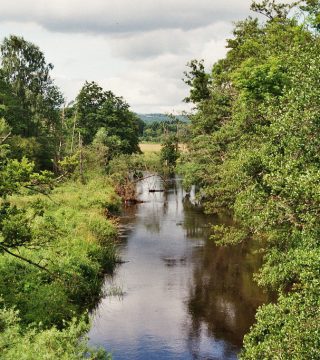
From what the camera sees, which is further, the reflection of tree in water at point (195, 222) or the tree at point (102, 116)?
the tree at point (102, 116)

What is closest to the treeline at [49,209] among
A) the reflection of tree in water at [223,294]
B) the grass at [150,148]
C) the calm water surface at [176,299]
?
the calm water surface at [176,299]

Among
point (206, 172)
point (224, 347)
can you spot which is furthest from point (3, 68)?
point (224, 347)

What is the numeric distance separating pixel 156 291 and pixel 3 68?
4409 centimetres

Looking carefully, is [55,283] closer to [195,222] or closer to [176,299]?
[176,299]

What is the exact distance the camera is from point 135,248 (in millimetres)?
35312

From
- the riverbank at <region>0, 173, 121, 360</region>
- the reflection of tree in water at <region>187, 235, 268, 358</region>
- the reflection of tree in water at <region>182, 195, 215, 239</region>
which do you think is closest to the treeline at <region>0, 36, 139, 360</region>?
the riverbank at <region>0, 173, 121, 360</region>

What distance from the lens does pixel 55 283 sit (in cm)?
2245

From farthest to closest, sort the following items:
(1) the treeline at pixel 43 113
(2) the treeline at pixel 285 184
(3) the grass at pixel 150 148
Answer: (3) the grass at pixel 150 148 → (1) the treeline at pixel 43 113 → (2) the treeline at pixel 285 184

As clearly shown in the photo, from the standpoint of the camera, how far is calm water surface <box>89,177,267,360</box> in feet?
65.9

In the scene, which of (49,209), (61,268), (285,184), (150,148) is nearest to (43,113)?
(49,209)

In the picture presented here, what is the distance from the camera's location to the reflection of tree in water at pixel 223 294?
70.7 ft

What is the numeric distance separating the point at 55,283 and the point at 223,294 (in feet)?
33.0

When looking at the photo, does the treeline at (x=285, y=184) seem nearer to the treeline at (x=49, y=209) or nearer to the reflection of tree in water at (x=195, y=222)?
the treeline at (x=49, y=209)

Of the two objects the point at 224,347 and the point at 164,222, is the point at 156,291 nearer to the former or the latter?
the point at 224,347
